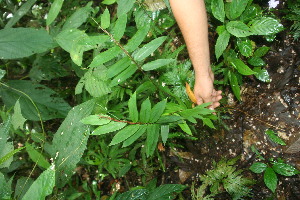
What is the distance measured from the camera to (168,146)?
218 centimetres

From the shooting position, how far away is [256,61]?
1.83 m

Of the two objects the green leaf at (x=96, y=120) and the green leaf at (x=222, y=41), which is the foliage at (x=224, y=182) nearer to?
the green leaf at (x=222, y=41)

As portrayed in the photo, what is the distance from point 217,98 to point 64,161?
38.1 inches

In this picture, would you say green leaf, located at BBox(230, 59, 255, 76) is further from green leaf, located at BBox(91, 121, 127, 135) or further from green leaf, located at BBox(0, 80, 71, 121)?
green leaf, located at BBox(0, 80, 71, 121)

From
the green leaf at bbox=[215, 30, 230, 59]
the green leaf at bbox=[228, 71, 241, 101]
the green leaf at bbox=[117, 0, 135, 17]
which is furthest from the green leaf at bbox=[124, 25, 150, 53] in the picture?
the green leaf at bbox=[228, 71, 241, 101]

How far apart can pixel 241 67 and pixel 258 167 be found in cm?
69

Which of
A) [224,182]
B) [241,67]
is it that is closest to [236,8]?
[241,67]

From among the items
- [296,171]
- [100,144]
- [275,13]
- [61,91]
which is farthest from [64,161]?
[275,13]

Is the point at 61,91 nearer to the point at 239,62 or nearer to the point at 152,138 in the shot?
the point at 152,138

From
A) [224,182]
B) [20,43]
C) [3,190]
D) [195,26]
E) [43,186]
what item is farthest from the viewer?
[224,182]

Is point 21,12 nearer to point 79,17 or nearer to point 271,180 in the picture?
point 79,17

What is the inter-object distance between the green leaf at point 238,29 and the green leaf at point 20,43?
1.07 m

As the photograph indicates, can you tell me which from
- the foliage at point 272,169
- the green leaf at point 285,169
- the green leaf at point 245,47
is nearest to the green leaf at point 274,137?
the foliage at point 272,169

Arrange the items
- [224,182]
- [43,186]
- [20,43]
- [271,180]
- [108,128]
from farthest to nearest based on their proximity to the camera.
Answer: [224,182] < [271,180] < [20,43] < [108,128] < [43,186]
